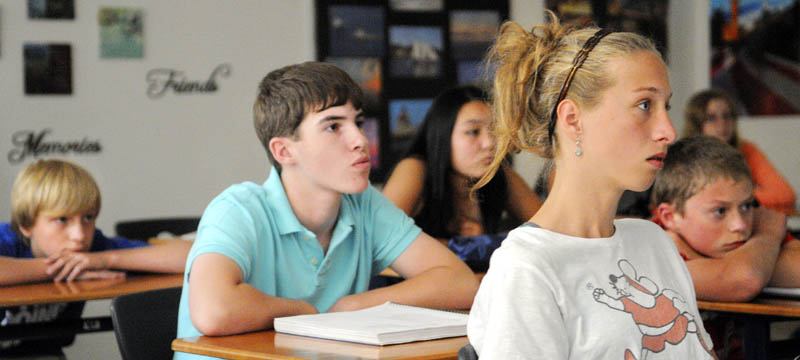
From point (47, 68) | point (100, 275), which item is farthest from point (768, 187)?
point (47, 68)

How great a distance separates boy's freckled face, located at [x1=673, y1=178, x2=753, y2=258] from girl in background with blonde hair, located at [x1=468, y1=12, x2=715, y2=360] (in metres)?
0.87

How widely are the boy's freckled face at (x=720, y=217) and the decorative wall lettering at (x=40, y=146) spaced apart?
3.22m

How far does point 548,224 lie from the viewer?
4.33 ft

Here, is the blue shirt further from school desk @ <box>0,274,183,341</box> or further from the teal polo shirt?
the teal polo shirt

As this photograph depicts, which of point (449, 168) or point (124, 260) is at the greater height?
point (449, 168)

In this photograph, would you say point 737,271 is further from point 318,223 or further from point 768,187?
point 768,187

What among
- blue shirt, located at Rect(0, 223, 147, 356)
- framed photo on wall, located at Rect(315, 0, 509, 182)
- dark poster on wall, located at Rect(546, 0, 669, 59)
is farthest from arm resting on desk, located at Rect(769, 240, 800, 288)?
dark poster on wall, located at Rect(546, 0, 669, 59)

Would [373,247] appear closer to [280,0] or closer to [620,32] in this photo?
[620,32]

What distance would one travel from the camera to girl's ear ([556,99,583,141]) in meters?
1.34

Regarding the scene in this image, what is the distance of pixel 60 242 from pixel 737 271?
194 cm

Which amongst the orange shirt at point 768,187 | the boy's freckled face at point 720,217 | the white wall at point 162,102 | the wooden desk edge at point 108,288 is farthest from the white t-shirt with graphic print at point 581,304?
the white wall at point 162,102

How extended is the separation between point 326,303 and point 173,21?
9.85 feet

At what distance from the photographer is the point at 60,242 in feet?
8.90

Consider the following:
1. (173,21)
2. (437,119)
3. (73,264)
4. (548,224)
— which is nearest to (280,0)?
(173,21)
